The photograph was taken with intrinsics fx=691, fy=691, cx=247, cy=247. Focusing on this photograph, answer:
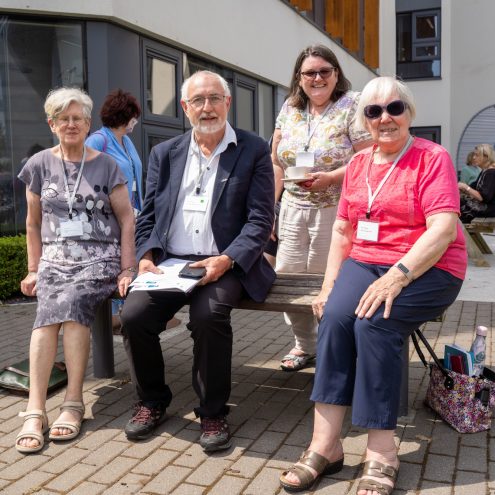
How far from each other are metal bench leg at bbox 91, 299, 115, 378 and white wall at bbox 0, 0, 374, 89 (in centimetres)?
439

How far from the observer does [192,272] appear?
136 inches

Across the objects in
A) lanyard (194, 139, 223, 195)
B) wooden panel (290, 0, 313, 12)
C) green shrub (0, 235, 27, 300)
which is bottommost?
green shrub (0, 235, 27, 300)

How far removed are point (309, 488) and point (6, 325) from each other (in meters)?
4.12

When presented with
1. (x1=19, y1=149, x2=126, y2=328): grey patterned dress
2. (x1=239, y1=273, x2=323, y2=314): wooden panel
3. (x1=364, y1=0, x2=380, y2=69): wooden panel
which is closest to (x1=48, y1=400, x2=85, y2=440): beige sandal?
(x1=19, y1=149, x2=126, y2=328): grey patterned dress

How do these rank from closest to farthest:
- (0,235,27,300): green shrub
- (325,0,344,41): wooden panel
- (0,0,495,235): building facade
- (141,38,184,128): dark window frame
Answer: (0,235,27,300): green shrub, (0,0,495,235): building facade, (141,38,184,128): dark window frame, (325,0,344,41): wooden panel

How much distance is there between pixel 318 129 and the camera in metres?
4.01

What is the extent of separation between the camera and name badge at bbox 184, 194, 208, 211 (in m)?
3.66

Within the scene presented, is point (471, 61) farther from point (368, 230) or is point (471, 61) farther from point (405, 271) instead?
point (405, 271)

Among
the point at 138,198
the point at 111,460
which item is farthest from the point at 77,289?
the point at 138,198

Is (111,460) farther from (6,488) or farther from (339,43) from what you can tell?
(339,43)

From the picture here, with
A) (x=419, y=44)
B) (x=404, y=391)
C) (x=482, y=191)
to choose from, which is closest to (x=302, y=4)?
(x=482, y=191)

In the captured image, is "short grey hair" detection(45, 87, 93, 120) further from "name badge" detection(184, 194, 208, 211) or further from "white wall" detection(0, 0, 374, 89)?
"white wall" detection(0, 0, 374, 89)

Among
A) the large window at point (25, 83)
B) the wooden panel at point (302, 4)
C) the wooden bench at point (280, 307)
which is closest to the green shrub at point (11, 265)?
the large window at point (25, 83)

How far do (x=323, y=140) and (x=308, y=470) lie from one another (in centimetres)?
190
